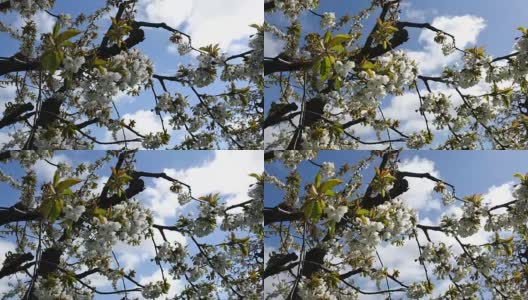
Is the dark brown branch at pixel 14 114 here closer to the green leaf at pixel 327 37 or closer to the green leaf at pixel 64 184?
the green leaf at pixel 64 184

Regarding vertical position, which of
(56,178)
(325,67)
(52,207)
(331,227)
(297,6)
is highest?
(297,6)

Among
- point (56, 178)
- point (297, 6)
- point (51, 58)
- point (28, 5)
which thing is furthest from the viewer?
point (28, 5)

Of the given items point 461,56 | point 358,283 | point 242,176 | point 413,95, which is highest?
point 461,56

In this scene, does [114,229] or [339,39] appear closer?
[339,39]

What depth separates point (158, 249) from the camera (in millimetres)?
2455

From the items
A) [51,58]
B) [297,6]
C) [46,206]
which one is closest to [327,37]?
[297,6]

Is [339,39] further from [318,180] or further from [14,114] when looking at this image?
[14,114]

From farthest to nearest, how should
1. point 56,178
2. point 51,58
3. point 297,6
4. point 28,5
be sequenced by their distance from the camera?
point 28,5 → point 297,6 → point 56,178 → point 51,58

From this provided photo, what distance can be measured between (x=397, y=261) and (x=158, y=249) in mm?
1079

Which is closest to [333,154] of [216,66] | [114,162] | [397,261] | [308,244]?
[308,244]

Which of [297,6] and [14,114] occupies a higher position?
[297,6]

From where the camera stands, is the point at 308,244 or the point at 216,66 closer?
the point at 308,244

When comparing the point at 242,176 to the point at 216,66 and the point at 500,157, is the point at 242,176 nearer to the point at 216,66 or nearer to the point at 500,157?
the point at 216,66

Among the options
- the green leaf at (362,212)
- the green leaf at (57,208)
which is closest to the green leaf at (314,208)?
the green leaf at (362,212)
